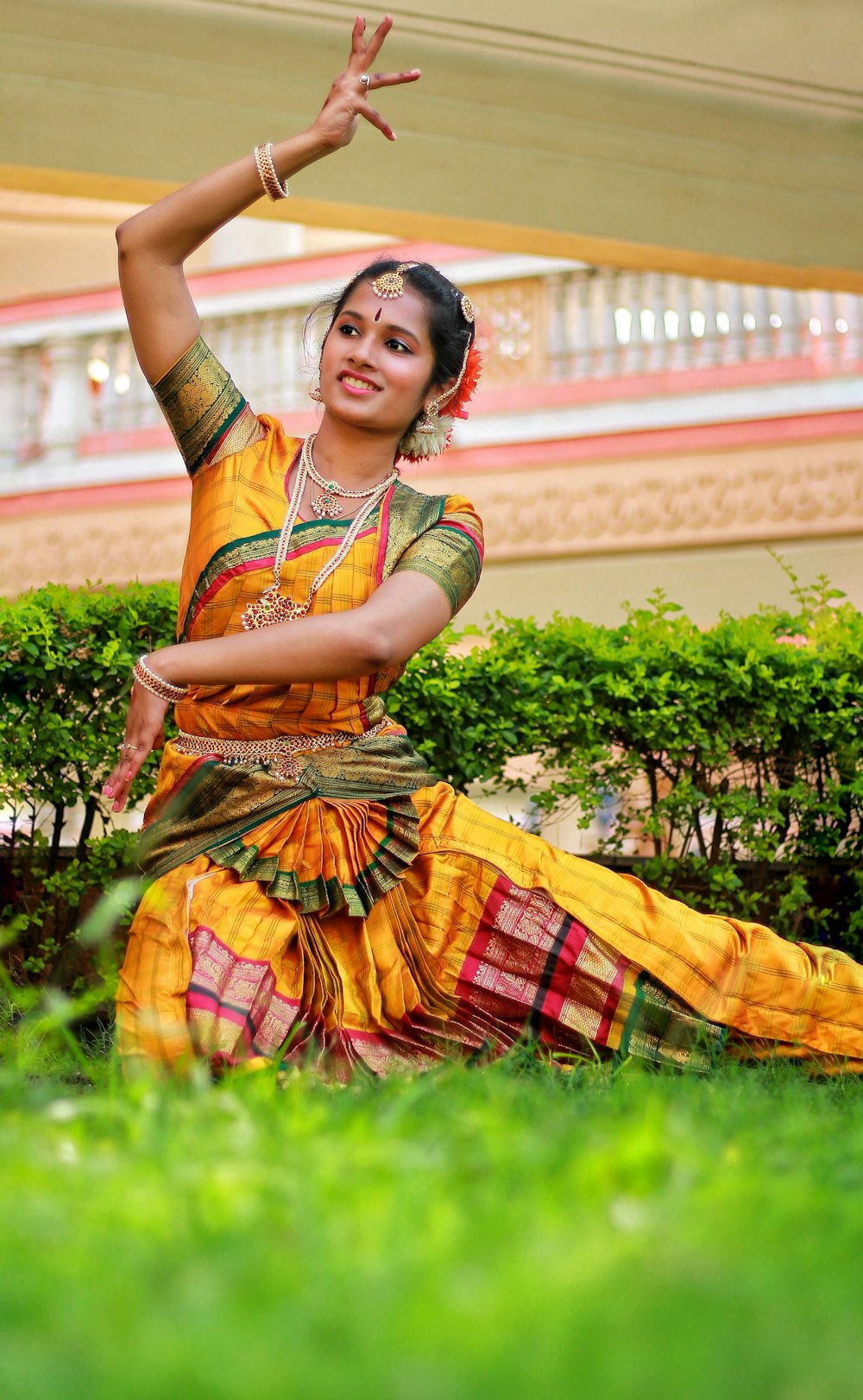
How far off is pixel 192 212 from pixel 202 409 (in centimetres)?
35

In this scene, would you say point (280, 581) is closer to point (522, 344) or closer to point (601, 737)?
point (601, 737)

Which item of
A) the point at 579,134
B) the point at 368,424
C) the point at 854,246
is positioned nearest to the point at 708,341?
the point at 854,246

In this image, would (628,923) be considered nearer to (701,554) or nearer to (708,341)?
(701,554)

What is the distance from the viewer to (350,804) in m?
2.48

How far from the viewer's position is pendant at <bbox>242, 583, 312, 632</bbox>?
251 cm

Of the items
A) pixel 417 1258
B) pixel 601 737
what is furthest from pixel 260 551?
pixel 417 1258

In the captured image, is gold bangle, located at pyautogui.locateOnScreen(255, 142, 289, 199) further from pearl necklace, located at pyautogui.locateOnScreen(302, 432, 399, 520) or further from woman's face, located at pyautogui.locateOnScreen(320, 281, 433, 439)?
pearl necklace, located at pyautogui.locateOnScreen(302, 432, 399, 520)

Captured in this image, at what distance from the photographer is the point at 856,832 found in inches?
148

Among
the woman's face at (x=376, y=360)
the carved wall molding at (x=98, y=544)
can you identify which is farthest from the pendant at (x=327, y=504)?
the carved wall molding at (x=98, y=544)

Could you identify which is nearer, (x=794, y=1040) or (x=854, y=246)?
(x=794, y=1040)

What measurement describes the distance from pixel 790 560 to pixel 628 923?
224 inches

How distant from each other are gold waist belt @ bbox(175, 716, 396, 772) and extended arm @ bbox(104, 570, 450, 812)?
16 cm

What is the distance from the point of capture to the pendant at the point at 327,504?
260 cm

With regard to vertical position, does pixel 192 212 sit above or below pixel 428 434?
above
